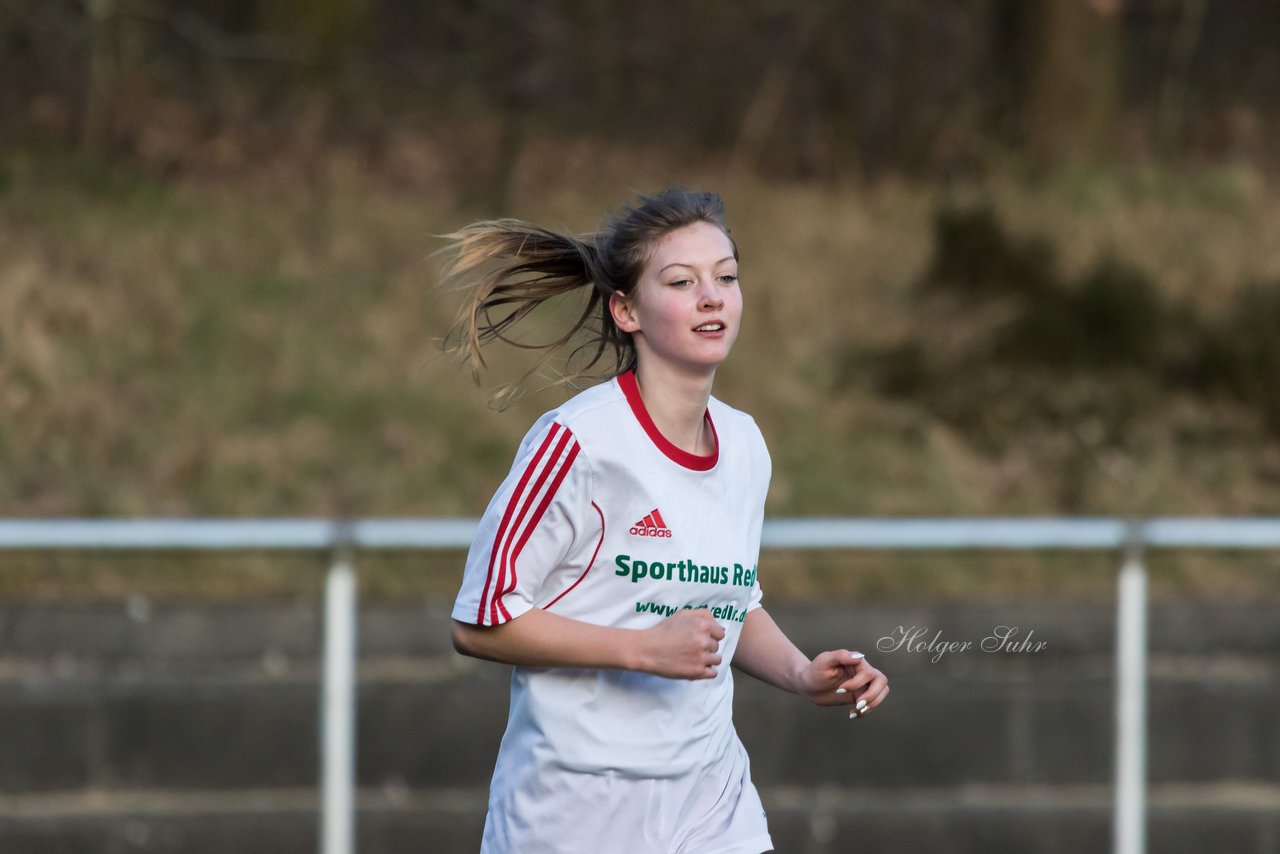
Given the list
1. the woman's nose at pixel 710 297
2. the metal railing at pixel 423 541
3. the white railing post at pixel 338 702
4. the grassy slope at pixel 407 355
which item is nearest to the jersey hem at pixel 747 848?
the woman's nose at pixel 710 297

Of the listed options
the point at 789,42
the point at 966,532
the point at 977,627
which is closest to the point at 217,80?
the point at 789,42

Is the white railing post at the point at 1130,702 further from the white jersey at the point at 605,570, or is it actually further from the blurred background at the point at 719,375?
the white jersey at the point at 605,570

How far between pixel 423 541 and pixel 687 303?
214 cm

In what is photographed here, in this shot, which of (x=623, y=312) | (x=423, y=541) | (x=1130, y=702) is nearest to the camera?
(x=623, y=312)

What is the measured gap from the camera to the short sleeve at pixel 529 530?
2.88 m

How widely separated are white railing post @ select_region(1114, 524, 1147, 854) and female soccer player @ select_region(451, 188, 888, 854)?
2.26 metres

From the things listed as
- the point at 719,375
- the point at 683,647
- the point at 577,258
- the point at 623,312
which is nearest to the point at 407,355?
the point at 719,375

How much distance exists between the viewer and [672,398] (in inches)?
120

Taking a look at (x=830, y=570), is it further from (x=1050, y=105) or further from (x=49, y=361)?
(x=1050, y=105)

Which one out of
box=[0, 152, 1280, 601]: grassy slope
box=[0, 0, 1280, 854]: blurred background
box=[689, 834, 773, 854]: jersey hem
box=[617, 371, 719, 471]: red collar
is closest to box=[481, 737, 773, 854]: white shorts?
box=[689, 834, 773, 854]: jersey hem

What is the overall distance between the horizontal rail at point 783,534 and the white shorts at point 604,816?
2007mm

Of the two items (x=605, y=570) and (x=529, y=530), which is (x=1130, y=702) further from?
(x=529, y=530)

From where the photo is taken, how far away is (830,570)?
277 inches

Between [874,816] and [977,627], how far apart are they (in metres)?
0.81
